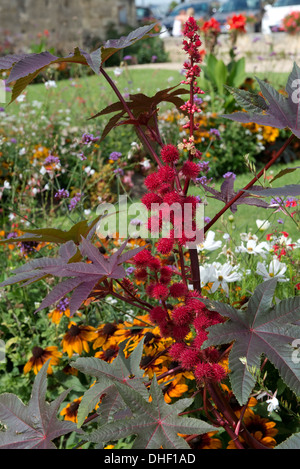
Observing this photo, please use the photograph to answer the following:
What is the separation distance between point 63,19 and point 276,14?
6.54m

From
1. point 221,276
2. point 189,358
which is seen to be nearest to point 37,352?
point 221,276

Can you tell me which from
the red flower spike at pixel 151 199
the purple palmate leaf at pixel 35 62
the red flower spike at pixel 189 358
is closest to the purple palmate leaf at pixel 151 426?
the red flower spike at pixel 189 358

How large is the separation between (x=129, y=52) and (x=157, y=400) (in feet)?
49.4

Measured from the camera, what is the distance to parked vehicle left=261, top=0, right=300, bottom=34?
1431 cm

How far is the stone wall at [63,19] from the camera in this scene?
45.9 ft

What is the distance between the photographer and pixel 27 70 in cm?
89

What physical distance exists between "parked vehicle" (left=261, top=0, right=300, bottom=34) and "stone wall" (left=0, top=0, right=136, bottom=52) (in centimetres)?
514

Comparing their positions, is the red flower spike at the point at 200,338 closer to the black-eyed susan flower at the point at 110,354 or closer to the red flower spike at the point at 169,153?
the red flower spike at the point at 169,153

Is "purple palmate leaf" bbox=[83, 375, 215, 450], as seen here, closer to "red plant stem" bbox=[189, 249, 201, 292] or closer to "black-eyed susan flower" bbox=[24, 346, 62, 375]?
"red plant stem" bbox=[189, 249, 201, 292]

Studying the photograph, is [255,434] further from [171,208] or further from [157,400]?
[171,208]

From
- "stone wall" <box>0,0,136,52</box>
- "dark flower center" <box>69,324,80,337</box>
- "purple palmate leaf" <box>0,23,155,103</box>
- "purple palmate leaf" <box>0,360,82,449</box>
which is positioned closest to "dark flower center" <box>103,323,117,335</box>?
"dark flower center" <box>69,324,80,337</box>

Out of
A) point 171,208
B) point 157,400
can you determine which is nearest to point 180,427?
point 157,400

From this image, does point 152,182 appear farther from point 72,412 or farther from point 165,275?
point 72,412

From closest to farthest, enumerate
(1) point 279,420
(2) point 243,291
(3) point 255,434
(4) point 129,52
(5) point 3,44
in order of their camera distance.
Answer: (3) point 255,434, (1) point 279,420, (2) point 243,291, (5) point 3,44, (4) point 129,52
